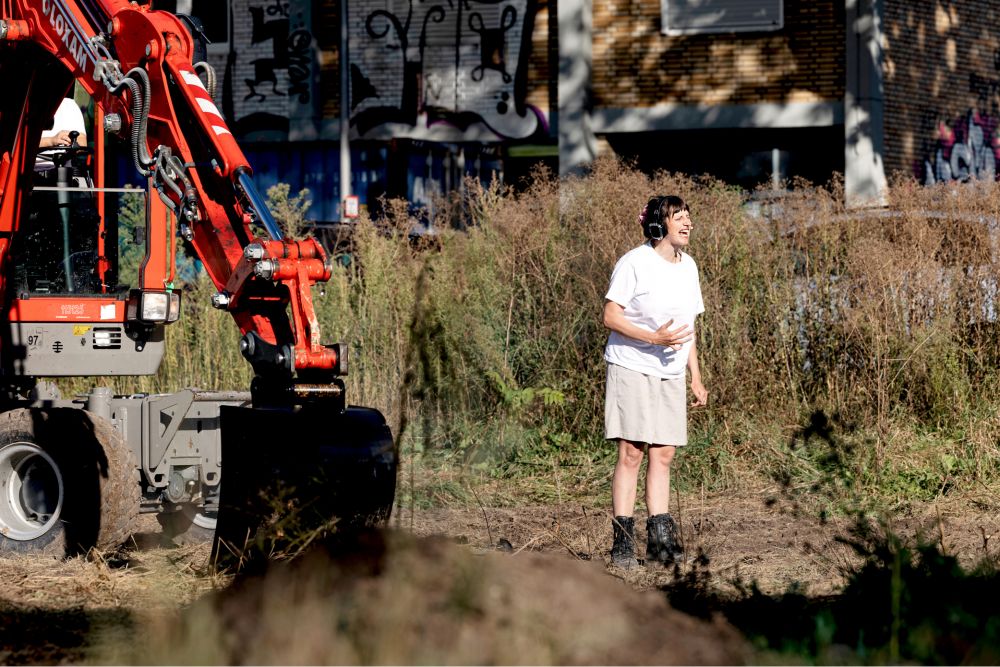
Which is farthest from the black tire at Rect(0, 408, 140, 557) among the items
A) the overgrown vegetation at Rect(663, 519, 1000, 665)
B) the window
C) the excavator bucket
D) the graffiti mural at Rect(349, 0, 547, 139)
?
the graffiti mural at Rect(349, 0, 547, 139)

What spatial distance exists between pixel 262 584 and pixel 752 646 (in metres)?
1.70

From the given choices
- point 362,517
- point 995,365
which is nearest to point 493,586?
point 362,517

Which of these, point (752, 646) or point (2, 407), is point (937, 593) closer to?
point (752, 646)

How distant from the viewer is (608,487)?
36.4 ft

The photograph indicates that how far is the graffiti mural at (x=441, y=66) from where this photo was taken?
29.0 meters

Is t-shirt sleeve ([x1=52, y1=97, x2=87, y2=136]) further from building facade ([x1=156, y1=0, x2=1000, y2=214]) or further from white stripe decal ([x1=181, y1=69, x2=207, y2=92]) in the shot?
building facade ([x1=156, y1=0, x2=1000, y2=214])

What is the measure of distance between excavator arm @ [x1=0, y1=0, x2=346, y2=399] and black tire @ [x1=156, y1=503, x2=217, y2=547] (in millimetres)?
1570

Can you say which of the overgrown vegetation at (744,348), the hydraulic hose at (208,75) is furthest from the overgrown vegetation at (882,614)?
the hydraulic hose at (208,75)

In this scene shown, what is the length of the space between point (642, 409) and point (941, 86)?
21.7 metres

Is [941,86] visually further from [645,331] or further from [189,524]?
[645,331]

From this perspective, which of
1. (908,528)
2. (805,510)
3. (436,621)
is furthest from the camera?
(805,510)

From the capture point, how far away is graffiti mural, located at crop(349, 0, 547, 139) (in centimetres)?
2902

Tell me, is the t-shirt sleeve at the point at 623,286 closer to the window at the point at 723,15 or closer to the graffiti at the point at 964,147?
the window at the point at 723,15

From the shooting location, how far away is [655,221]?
815cm
